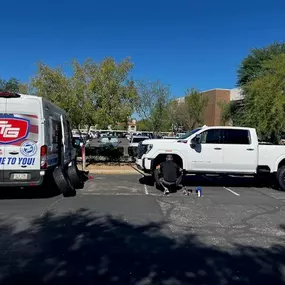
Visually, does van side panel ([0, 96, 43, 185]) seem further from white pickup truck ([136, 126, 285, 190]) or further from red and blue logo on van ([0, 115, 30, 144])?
white pickup truck ([136, 126, 285, 190])

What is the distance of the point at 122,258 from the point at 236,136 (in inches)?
316

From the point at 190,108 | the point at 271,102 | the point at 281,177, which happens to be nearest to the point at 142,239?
the point at 281,177

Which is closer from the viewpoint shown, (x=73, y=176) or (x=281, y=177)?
(x=73, y=176)

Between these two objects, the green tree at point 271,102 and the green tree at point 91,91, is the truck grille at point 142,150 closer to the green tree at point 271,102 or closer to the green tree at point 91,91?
the green tree at point 91,91

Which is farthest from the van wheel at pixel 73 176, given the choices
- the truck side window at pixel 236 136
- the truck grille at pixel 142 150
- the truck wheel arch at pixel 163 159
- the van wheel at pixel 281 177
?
the van wheel at pixel 281 177

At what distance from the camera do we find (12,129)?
28.6ft

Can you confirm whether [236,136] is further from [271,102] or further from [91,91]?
[271,102]

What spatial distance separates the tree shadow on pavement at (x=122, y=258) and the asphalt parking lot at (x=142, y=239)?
0.01 m

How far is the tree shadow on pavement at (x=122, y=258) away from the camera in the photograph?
14.8ft

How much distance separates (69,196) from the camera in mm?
10078

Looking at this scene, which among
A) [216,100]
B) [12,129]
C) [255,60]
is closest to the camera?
[12,129]

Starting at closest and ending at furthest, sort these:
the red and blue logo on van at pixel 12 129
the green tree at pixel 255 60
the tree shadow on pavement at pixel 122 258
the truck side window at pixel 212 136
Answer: the tree shadow on pavement at pixel 122 258, the red and blue logo on van at pixel 12 129, the truck side window at pixel 212 136, the green tree at pixel 255 60

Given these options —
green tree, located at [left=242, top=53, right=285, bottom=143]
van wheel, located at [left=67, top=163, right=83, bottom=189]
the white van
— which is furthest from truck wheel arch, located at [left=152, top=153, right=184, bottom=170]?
green tree, located at [left=242, top=53, right=285, bottom=143]

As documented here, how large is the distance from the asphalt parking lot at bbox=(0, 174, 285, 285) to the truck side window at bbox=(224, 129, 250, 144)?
2192 mm
